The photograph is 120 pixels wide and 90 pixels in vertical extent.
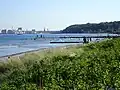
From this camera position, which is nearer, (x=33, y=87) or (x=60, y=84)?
(x=33, y=87)

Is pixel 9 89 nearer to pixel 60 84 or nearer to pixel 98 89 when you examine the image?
pixel 60 84

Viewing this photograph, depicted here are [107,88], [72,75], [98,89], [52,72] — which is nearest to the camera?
[98,89]

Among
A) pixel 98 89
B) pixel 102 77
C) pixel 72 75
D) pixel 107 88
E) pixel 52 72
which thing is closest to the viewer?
pixel 98 89

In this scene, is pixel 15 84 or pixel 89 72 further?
pixel 89 72

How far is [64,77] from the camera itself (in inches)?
584

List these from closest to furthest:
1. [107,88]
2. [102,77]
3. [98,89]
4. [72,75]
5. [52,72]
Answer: [98,89], [107,88], [102,77], [72,75], [52,72]

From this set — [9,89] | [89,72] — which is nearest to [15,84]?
[9,89]

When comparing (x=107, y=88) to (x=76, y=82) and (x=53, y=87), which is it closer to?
(x=76, y=82)

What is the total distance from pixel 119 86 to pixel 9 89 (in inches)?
145

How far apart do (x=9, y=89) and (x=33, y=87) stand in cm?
81

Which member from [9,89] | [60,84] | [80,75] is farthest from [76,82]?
[9,89]

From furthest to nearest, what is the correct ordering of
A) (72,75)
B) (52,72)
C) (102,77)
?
(52,72)
(72,75)
(102,77)

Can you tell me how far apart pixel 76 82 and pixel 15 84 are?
2487 mm

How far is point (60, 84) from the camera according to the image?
1257cm
